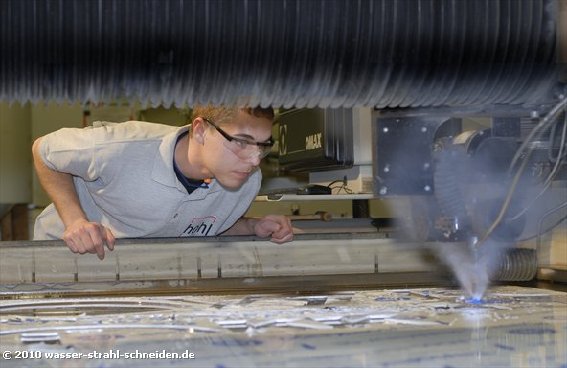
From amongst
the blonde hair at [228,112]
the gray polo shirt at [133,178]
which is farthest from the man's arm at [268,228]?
the blonde hair at [228,112]

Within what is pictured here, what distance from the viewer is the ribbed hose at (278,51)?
1.12 meters

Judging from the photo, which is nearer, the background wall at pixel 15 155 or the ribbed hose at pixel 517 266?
the ribbed hose at pixel 517 266

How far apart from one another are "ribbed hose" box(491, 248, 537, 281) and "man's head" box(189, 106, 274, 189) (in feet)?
2.26

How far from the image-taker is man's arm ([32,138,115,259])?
1.99 metres

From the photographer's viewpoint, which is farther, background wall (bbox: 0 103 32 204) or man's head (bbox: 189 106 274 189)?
background wall (bbox: 0 103 32 204)

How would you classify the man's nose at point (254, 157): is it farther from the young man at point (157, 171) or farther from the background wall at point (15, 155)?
the background wall at point (15, 155)

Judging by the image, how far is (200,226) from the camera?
2.41 metres

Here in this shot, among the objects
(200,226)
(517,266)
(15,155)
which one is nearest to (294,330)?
(517,266)

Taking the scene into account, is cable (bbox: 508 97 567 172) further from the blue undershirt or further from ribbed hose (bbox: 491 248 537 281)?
the blue undershirt

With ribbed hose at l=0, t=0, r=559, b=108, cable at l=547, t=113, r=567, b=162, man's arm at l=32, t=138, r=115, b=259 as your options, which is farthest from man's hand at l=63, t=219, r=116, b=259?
cable at l=547, t=113, r=567, b=162

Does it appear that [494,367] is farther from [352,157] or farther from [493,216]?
[352,157]

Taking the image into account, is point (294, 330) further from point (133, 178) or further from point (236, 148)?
point (133, 178)

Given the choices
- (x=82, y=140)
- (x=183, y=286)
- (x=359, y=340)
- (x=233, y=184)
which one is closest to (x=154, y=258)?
(x=183, y=286)

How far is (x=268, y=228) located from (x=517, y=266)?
706 millimetres
